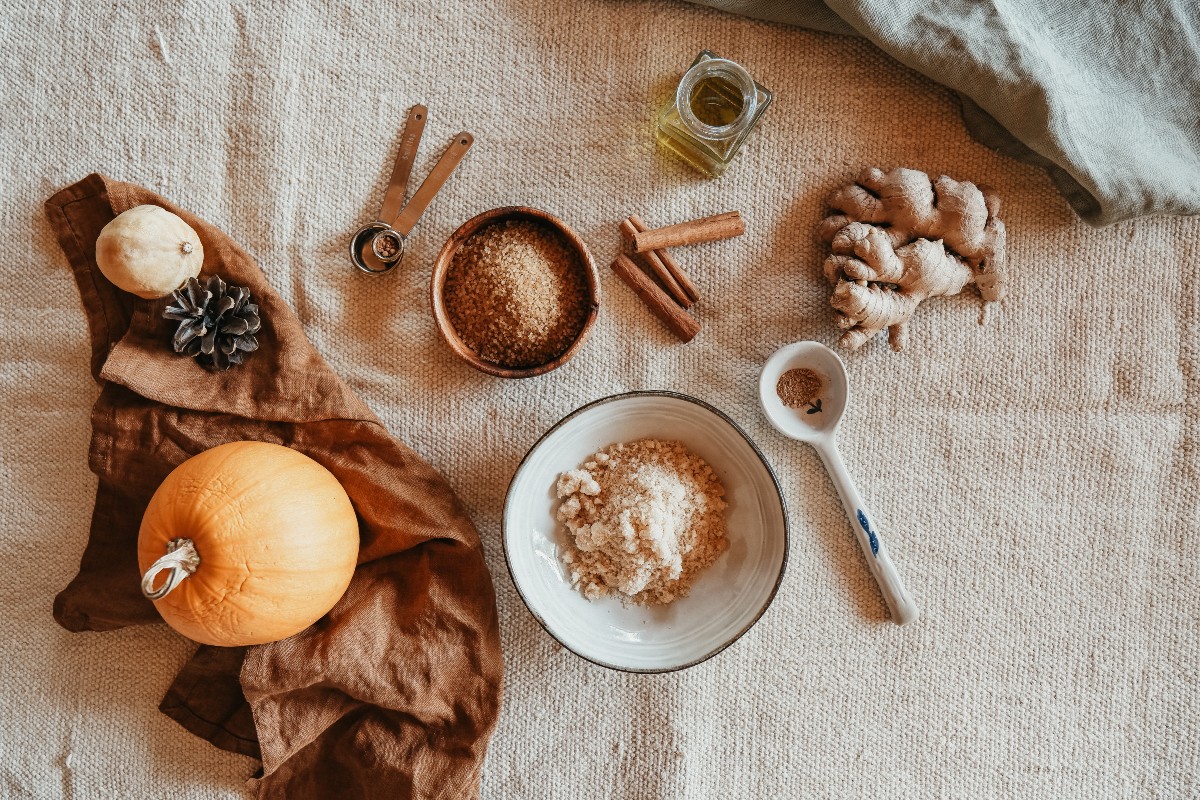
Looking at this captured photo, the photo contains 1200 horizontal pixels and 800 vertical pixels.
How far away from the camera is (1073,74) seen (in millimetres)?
1188

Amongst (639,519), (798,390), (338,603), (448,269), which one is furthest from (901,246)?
(338,603)

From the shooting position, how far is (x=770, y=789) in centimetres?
122

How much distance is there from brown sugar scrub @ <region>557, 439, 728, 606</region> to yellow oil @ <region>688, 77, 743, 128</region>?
488mm

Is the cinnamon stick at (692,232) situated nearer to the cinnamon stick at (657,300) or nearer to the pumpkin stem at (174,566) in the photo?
the cinnamon stick at (657,300)

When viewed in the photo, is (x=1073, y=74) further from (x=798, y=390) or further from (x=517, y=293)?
(x=517, y=293)

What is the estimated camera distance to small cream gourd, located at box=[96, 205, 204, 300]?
3.57 ft

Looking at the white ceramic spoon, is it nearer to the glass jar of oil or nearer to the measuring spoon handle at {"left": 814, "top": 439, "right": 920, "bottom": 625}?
the measuring spoon handle at {"left": 814, "top": 439, "right": 920, "bottom": 625}

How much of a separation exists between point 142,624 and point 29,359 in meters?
0.43

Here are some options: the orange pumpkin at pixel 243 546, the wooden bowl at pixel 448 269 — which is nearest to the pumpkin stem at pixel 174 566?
the orange pumpkin at pixel 243 546

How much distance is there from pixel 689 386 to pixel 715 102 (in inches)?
16.8

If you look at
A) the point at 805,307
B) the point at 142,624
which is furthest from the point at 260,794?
the point at 805,307

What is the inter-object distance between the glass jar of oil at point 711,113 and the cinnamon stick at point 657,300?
187 millimetres

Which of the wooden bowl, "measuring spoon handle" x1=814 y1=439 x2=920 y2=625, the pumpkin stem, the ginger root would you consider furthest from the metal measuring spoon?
"measuring spoon handle" x1=814 y1=439 x2=920 y2=625

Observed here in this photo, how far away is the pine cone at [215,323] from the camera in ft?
3.67
